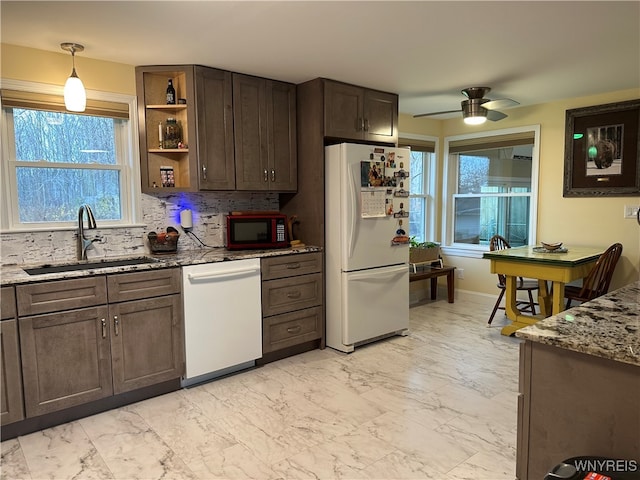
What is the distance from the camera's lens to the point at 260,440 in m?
2.39

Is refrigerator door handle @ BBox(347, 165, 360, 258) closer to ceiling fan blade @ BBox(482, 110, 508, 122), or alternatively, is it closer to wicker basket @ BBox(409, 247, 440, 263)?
ceiling fan blade @ BBox(482, 110, 508, 122)

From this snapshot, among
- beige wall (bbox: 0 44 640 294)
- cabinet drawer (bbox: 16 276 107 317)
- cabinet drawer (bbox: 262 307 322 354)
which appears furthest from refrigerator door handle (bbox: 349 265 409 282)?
cabinet drawer (bbox: 16 276 107 317)

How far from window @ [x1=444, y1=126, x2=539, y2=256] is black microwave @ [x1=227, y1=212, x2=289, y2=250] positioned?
2732 millimetres

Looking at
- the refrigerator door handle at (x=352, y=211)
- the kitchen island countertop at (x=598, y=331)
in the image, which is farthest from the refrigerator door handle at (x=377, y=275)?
the kitchen island countertop at (x=598, y=331)

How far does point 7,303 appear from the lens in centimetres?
231

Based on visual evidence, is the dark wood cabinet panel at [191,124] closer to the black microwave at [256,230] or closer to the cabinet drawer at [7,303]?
the black microwave at [256,230]

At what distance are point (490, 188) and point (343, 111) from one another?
2.41 meters

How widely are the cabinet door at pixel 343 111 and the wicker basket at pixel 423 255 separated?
5.56 feet

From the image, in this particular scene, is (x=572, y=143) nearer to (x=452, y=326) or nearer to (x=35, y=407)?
(x=452, y=326)

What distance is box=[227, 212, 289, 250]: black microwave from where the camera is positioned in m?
3.52

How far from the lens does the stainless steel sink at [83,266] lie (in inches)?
107

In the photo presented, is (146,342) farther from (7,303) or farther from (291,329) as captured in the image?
(291,329)

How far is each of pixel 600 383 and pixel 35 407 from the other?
8.77ft

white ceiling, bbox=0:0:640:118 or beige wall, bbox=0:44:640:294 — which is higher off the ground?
white ceiling, bbox=0:0:640:118
